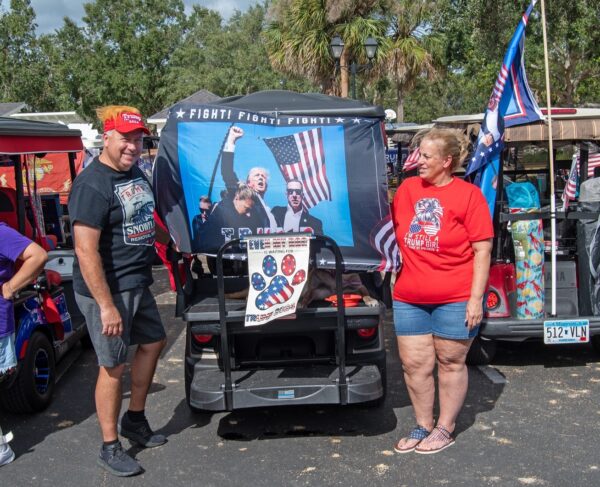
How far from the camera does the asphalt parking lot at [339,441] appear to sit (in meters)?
3.91

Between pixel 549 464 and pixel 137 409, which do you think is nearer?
pixel 549 464

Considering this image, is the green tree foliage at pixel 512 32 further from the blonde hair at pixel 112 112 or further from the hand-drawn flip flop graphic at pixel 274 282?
the blonde hair at pixel 112 112

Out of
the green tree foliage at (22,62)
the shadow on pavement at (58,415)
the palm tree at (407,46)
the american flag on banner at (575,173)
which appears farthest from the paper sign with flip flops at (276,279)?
the green tree foliage at (22,62)

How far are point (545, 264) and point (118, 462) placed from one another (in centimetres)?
369

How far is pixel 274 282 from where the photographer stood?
399 cm

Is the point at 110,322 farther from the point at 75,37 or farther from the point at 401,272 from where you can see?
the point at 75,37

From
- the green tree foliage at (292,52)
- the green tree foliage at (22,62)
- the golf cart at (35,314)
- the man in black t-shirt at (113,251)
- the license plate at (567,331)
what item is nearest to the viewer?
the man in black t-shirt at (113,251)

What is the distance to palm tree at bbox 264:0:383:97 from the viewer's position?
22781mm

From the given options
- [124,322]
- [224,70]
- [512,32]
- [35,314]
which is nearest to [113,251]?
[124,322]

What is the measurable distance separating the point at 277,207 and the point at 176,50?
38.9 m

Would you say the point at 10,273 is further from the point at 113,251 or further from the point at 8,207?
the point at 8,207

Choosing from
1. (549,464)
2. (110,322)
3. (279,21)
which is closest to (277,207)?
(110,322)

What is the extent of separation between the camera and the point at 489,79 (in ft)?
67.6

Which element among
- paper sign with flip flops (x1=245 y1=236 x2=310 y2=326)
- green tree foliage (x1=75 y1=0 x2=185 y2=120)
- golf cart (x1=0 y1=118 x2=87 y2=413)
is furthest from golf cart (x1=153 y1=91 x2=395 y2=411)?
green tree foliage (x1=75 y1=0 x2=185 y2=120)
